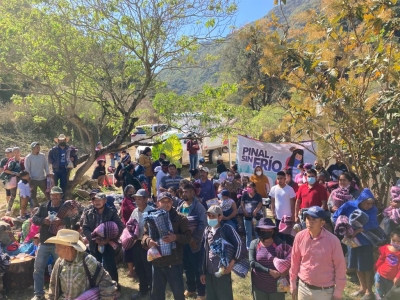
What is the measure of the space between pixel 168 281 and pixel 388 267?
2.69 m

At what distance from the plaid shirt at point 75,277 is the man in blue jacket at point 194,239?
5.62 ft

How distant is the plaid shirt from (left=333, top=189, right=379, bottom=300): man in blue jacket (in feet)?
11.7

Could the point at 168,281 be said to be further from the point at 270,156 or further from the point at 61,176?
the point at 270,156

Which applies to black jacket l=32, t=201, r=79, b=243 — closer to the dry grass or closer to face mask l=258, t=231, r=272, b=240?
the dry grass

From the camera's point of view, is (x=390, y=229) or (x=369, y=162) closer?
(x=390, y=229)

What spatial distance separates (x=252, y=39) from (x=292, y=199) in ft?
9.94

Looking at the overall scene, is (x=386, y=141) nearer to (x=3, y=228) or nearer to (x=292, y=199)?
(x=292, y=199)

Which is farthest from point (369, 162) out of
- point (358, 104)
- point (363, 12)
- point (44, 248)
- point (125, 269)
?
point (44, 248)

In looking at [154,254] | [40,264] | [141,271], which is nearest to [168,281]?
[154,254]

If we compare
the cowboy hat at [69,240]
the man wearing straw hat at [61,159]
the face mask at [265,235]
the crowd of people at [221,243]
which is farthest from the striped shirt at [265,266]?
the man wearing straw hat at [61,159]

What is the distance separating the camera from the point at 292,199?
6742mm

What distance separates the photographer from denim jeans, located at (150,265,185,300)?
454 cm

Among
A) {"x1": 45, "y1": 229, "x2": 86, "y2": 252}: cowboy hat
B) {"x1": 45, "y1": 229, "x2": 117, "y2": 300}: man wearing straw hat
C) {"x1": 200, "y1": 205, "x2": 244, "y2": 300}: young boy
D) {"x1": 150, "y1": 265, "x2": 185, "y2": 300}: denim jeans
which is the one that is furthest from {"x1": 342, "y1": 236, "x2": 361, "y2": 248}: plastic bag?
{"x1": 45, "y1": 229, "x2": 86, "y2": 252}: cowboy hat

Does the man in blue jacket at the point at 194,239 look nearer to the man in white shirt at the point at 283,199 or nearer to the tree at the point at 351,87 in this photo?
the man in white shirt at the point at 283,199
